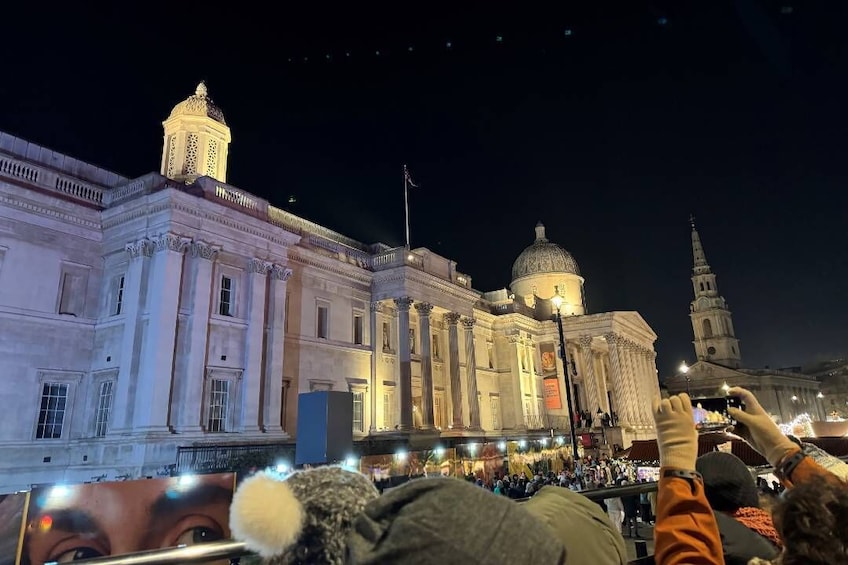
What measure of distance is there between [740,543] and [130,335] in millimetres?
21560

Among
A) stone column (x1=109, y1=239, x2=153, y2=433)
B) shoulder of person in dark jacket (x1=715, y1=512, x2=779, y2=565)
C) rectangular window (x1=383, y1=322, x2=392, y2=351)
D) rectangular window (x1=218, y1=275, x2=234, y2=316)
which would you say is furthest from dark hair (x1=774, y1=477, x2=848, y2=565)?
rectangular window (x1=383, y1=322, x2=392, y2=351)

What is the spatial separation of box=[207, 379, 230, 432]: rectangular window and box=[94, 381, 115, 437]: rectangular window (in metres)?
3.67

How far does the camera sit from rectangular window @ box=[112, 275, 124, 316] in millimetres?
21364

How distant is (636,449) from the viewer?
1652 centimetres

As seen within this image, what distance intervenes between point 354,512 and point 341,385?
27.8 meters

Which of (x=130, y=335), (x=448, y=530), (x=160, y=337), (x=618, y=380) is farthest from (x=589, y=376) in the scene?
(x=448, y=530)

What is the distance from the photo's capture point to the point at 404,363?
3073 centimetres

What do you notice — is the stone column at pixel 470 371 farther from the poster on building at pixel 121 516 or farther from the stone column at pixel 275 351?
the poster on building at pixel 121 516

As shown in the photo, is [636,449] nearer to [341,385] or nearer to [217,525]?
[217,525]

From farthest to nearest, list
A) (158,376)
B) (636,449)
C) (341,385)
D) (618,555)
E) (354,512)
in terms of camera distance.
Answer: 1. (341,385)
2. (158,376)
3. (636,449)
4. (618,555)
5. (354,512)

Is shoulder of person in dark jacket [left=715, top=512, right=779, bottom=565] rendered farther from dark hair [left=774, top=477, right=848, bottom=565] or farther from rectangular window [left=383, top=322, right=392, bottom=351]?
rectangular window [left=383, top=322, right=392, bottom=351]

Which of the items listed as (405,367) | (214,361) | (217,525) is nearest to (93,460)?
(214,361)

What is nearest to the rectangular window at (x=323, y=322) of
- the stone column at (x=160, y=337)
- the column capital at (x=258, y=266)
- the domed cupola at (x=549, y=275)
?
the column capital at (x=258, y=266)

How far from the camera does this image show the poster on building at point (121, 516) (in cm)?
905
